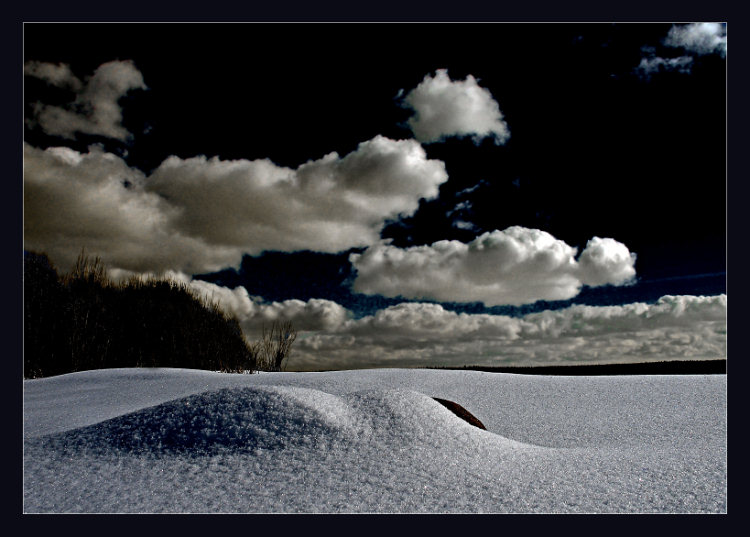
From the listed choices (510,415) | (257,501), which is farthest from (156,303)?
(257,501)

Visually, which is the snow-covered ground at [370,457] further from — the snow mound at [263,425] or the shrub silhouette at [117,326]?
the shrub silhouette at [117,326]

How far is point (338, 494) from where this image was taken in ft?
4.95

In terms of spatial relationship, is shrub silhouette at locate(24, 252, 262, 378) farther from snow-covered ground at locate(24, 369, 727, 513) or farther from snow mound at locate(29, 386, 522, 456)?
snow mound at locate(29, 386, 522, 456)

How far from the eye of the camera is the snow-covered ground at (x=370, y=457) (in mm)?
1483

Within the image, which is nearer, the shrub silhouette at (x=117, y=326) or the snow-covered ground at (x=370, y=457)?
the snow-covered ground at (x=370, y=457)

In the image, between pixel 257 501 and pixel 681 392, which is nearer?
pixel 257 501

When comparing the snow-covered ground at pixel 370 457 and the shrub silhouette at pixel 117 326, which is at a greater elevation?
the shrub silhouette at pixel 117 326

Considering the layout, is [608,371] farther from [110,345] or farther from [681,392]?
[110,345]

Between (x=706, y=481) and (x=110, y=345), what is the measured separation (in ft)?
16.8

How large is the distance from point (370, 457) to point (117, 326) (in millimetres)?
4294

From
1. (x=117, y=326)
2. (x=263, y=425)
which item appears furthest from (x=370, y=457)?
(x=117, y=326)

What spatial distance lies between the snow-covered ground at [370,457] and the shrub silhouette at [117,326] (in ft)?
6.49

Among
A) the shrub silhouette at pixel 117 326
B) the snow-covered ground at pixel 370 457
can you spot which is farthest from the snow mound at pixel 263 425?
the shrub silhouette at pixel 117 326

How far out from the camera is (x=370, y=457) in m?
1.79
